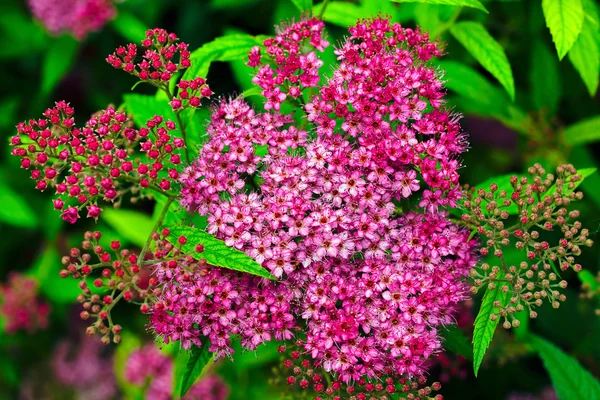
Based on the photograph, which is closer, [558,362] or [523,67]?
[558,362]

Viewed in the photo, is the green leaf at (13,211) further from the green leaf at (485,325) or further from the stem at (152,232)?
the green leaf at (485,325)

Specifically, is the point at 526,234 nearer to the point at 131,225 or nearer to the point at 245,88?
the point at 245,88

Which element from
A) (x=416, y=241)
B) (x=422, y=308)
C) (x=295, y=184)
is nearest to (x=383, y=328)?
(x=422, y=308)

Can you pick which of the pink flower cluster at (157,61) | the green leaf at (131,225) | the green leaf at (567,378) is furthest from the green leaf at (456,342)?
the green leaf at (131,225)

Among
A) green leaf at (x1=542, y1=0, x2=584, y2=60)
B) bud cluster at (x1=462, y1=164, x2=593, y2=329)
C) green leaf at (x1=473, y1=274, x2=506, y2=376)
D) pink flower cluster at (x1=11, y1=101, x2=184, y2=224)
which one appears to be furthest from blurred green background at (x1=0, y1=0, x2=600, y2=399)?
pink flower cluster at (x1=11, y1=101, x2=184, y2=224)

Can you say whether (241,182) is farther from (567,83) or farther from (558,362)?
(567,83)

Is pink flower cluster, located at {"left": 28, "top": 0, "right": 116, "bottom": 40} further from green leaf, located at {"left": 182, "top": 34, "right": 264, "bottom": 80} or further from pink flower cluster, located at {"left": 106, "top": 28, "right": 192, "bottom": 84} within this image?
pink flower cluster, located at {"left": 106, "top": 28, "right": 192, "bottom": 84}
